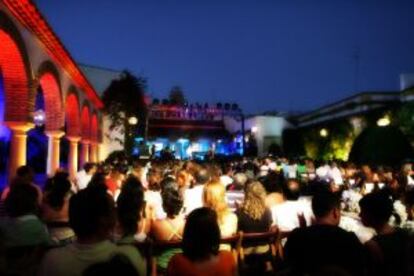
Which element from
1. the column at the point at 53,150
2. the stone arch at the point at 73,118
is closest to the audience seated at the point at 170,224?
the column at the point at 53,150

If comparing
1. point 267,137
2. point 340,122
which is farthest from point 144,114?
point 267,137

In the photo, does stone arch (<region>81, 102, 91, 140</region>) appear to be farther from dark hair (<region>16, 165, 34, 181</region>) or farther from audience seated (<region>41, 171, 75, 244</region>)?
audience seated (<region>41, 171, 75, 244</region>)

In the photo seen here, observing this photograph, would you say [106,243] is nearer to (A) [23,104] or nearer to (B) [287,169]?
(A) [23,104]

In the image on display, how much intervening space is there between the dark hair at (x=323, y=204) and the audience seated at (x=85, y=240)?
6.51 feet

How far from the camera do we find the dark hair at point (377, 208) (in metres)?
3.99

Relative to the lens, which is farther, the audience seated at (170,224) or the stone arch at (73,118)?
the stone arch at (73,118)

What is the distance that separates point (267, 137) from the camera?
2119 inches

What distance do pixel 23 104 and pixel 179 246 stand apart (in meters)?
7.51

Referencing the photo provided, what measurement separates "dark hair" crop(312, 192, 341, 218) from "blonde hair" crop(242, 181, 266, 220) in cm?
188

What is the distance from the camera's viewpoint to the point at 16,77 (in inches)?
446

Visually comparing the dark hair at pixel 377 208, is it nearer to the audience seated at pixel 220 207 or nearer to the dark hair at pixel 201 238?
the dark hair at pixel 201 238

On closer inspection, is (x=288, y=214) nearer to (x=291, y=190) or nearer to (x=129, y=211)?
(x=291, y=190)

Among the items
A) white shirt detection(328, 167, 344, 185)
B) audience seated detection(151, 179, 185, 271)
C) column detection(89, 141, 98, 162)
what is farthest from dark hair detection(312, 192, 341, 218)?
column detection(89, 141, 98, 162)

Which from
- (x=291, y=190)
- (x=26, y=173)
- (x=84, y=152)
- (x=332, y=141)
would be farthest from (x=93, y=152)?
(x=291, y=190)
